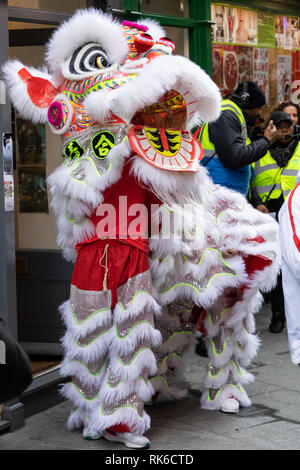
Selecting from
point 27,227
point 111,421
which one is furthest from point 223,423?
point 27,227

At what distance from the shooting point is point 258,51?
916 centimetres

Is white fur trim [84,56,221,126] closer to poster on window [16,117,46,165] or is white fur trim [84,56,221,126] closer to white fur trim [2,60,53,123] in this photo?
white fur trim [2,60,53,123]

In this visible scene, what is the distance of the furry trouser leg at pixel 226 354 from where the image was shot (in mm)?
5203

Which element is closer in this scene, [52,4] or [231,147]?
[52,4]

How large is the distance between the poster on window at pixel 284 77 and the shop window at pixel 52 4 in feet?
12.7

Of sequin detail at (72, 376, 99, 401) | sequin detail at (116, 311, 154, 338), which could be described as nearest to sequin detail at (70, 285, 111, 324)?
sequin detail at (116, 311, 154, 338)

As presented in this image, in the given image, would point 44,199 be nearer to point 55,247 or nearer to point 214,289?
point 55,247

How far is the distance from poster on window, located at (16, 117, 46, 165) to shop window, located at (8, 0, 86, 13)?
93 cm

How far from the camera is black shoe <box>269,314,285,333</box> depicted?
766 centimetres

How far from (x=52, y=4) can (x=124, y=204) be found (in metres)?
2.02

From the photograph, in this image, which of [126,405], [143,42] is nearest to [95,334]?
[126,405]

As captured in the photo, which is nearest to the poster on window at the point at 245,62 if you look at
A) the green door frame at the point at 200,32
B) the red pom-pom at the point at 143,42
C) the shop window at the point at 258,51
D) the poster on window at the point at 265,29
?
the shop window at the point at 258,51

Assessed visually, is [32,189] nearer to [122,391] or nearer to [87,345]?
[87,345]

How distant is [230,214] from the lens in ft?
16.8
